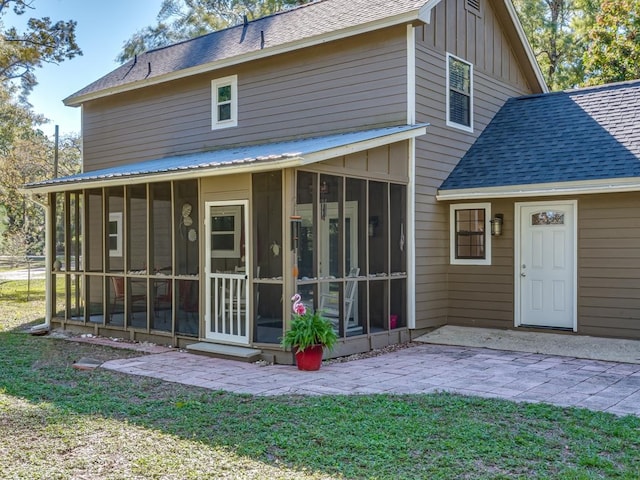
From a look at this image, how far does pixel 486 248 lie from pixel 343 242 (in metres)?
2.92

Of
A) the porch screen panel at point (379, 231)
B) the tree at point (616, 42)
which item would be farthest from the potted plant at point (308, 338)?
the tree at point (616, 42)

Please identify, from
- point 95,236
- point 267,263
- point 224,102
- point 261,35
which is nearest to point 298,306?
point 267,263

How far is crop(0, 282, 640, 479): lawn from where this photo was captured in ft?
12.1

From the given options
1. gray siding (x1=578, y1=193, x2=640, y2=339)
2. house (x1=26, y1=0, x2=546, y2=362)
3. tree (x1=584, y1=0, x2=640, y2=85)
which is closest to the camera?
house (x1=26, y1=0, x2=546, y2=362)

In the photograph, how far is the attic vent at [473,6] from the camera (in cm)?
1020

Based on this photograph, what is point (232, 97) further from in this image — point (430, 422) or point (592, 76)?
point (592, 76)

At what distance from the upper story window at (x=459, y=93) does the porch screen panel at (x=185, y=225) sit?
172 inches

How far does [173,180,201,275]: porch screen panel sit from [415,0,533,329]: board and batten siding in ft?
10.9

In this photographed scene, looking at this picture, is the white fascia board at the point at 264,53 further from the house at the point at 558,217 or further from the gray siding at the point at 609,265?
the gray siding at the point at 609,265

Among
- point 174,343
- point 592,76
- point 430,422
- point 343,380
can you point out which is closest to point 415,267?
point 343,380

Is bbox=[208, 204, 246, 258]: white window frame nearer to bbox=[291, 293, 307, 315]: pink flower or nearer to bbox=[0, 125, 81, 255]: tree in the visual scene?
bbox=[291, 293, 307, 315]: pink flower

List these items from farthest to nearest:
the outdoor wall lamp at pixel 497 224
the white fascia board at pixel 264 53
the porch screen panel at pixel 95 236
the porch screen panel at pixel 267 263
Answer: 1. the porch screen panel at pixel 95 236
2. the outdoor wall lamp at pixel 497 224
3. the white fascia board at pixel 264 53
4. the porch screen panel at pixel 267 263

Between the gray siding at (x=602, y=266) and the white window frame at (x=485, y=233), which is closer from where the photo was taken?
the gray siding at (x=602, y=266)

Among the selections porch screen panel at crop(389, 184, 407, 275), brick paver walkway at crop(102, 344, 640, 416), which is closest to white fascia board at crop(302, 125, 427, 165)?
porch screen panel at crop(389, 184, 407, 275)
